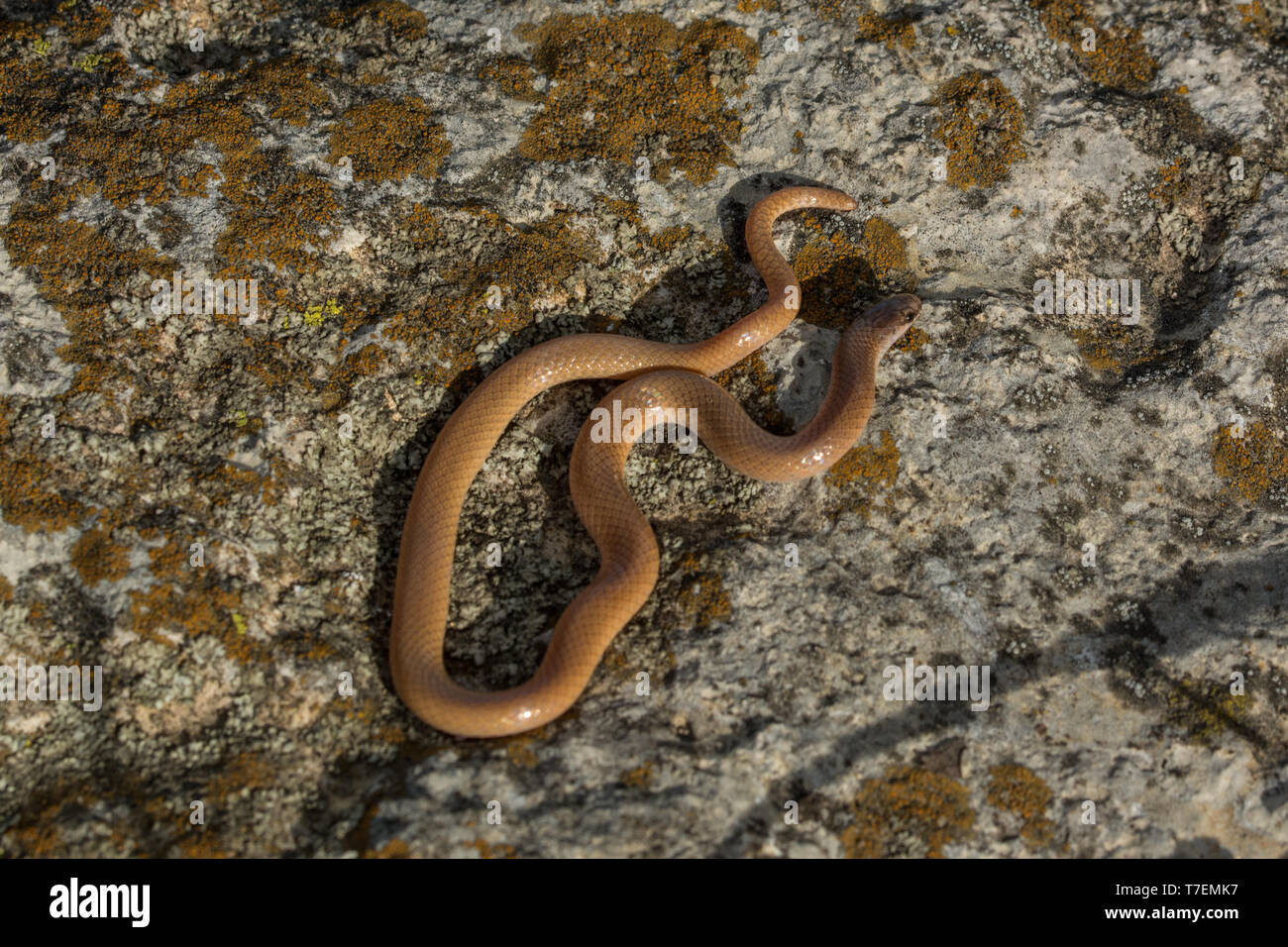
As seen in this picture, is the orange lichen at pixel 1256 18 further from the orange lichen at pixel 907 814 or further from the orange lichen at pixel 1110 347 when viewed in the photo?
the orange lichen at pixel 907 814

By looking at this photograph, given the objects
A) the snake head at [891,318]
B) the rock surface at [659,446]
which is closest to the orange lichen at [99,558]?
the rock surface at [659,446]

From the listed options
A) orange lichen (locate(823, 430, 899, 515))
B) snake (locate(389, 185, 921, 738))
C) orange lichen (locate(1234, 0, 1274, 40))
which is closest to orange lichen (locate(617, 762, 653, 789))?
snake (locate(389, 185, 921, 738))

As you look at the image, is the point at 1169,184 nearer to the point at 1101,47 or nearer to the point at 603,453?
the point at 1101,47

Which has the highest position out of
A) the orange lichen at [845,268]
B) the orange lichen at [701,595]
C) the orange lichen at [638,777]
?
the orange lichen at [845,268]

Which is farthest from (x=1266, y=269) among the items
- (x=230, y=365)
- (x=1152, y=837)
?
(x=230, y=365)

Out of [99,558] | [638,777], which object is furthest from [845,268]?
[99,558]
